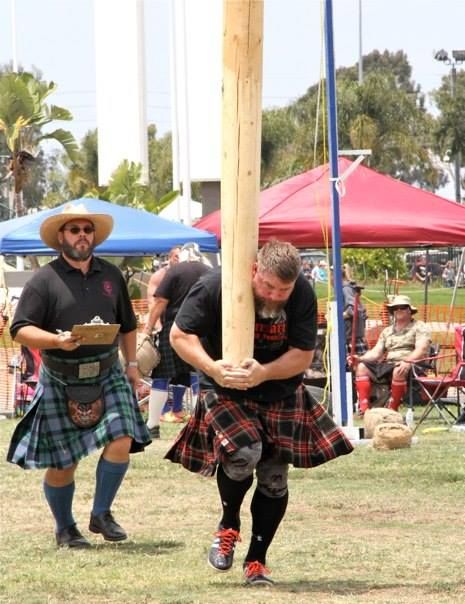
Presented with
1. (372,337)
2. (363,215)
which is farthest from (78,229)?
(372,337)

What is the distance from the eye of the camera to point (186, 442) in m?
5.78

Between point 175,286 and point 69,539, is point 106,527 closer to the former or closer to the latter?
point 69,539

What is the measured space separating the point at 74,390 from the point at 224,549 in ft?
4.00

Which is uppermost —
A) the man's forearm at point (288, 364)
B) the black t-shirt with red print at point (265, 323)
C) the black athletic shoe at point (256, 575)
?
the black t-shirt with red print at point (265, 323)

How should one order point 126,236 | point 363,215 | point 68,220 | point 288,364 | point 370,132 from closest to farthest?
1. point 288,364
2. point 68,220
3. point 363,215
4. point 126,236
5. point 370,132

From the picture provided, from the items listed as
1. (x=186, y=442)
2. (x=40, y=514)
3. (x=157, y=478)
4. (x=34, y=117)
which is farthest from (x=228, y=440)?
(x=34, y=117)

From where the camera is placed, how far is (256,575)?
566 centimetres

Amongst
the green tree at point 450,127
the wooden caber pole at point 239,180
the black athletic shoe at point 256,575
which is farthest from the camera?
the green tree at point 450,127

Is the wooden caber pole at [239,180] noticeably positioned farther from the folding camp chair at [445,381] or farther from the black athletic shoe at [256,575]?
the folding camp chair at [445,381]

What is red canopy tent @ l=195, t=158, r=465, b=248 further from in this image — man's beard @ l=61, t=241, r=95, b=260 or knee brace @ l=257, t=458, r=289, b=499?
knee brace @ l=257, t=458, r=289, b=499

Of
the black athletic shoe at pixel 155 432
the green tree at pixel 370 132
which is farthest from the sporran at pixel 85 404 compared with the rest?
the green tree at pixel 370 132

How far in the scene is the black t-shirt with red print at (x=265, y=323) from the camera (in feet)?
18.1

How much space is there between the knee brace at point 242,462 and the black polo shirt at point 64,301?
3.95 ft

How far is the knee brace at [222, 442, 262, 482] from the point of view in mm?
5488
